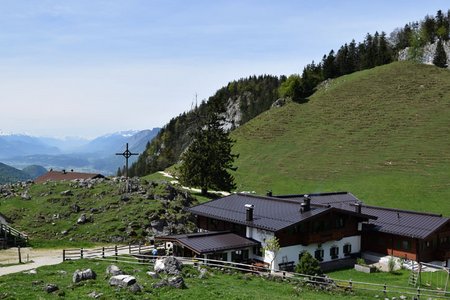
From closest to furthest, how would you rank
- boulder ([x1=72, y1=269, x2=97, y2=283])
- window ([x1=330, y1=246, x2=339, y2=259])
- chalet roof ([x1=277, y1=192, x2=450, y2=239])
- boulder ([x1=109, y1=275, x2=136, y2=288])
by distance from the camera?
boulder ([x1=109, y1=275, x2=136, y2=288])
boulder ([x1=72, y1=269, x2=97, y2=283])
chalet roof ([x1=277, y1=192, x2=450, y2=239])
window ([x1=330, y1=246, x2=339, y2=259])

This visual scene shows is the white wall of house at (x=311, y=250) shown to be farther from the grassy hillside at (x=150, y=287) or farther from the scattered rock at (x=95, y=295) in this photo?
the scattered rock at (x=95, y=295)

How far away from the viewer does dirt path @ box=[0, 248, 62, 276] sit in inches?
1483

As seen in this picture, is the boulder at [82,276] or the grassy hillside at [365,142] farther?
the grassy hillside at [365,142]

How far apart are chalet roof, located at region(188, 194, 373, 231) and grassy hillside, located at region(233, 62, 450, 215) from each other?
36714 mm

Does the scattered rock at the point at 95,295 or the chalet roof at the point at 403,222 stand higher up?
the scattered rock at the point at 95,295

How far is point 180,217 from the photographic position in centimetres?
5828

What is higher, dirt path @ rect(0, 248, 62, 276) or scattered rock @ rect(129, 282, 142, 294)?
scattered rock @ rect(129, 282, 142, 294)

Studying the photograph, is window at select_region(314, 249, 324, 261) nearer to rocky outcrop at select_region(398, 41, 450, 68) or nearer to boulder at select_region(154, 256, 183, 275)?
boulder at select_region(154, 256, 183, 275)

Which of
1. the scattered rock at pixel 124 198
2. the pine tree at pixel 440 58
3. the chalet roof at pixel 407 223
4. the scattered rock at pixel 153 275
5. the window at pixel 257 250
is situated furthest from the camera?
the pine tree at pixel 440 58

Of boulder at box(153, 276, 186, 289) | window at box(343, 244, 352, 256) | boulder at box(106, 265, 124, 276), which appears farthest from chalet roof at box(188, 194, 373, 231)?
boulder at box(106, 265, 124, 276)

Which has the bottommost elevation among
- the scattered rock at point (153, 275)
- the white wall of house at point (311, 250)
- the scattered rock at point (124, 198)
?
the white wall of house at point (311, 250)

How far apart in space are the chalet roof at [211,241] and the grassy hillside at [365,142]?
1789 inches

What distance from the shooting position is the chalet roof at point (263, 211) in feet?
153

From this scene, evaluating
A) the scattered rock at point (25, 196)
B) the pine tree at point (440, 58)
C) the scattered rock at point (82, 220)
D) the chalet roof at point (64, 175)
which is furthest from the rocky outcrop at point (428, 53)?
the scattered rock at point (82, 220)
